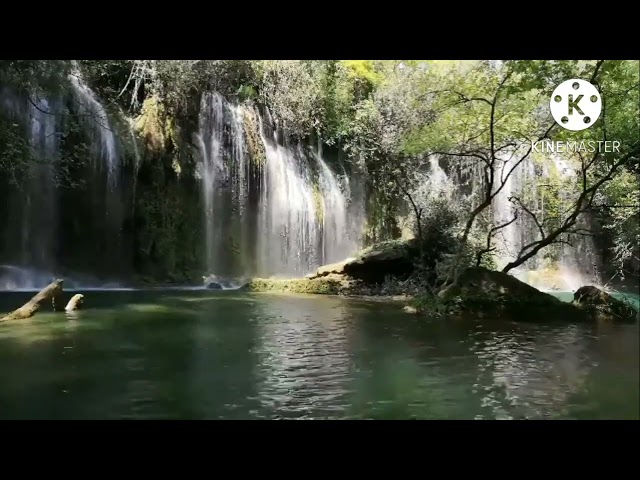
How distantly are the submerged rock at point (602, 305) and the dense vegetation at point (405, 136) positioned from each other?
0.24 m

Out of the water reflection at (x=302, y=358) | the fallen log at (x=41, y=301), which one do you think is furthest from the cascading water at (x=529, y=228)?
the fallen log at (x=41, y=301)

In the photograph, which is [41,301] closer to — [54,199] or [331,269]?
[54,199]

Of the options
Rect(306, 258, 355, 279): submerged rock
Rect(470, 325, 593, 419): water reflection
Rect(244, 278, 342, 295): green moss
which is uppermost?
Rect(306, 258, 355, 279): submerged rock

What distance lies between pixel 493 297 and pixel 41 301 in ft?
11.0

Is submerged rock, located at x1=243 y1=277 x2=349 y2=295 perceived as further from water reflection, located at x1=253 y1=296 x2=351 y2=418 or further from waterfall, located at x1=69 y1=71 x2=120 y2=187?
waterfall, located at x1=69 y1=71 x2=120 y2=187

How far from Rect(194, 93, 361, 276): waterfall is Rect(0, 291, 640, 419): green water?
628mm

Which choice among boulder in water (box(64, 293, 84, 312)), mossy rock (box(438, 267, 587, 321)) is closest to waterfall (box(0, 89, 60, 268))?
boulder in water (box(64, 293, 84, 312))

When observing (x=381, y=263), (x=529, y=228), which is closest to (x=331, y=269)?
(x=381, y=263)

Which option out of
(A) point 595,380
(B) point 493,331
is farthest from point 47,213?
(A) point 595,380

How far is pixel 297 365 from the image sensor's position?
3.68 meters

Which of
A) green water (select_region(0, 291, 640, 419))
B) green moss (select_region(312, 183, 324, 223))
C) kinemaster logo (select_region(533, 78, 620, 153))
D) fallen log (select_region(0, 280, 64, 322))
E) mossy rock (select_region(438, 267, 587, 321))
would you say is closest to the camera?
green water (select_region(0, 291, 640, 419))

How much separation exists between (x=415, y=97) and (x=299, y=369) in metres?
2.28

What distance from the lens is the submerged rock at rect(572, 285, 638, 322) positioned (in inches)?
158

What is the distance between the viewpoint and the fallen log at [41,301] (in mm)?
4105
